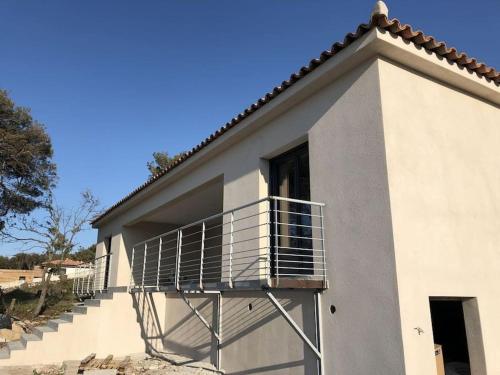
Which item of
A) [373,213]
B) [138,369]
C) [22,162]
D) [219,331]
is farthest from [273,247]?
[22,162]

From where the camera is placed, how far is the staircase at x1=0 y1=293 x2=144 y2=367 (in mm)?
9203

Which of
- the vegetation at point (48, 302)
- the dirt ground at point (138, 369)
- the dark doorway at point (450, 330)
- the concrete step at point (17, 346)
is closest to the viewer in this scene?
the dark doorway at point (450, 330)

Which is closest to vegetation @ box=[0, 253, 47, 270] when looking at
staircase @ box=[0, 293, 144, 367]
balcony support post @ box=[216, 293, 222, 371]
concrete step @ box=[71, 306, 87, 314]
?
concrete step @ box=[71, 306, 87, 314]

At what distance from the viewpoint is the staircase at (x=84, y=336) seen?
9.20 meters

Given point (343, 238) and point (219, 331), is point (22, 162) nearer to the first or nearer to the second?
point (219, 331)

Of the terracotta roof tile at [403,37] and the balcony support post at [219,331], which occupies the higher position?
the terracotta roof tile at [403,37]

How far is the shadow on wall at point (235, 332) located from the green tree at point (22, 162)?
A: 11740mm

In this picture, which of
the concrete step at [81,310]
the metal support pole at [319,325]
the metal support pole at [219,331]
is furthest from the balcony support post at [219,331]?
the concrete step at [81,310]

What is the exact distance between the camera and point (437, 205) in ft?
16.6

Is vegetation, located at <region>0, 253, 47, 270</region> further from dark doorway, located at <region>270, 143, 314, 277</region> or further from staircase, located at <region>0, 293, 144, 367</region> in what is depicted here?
dark doorway, located at <region>270, 143, 314, 277</region>

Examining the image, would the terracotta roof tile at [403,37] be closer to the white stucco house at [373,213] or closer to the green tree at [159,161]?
the white stucco house at [373,213]

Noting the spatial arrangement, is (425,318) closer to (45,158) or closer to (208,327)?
(208,327)

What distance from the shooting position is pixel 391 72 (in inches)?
205

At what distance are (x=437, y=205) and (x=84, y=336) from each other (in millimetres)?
8871
